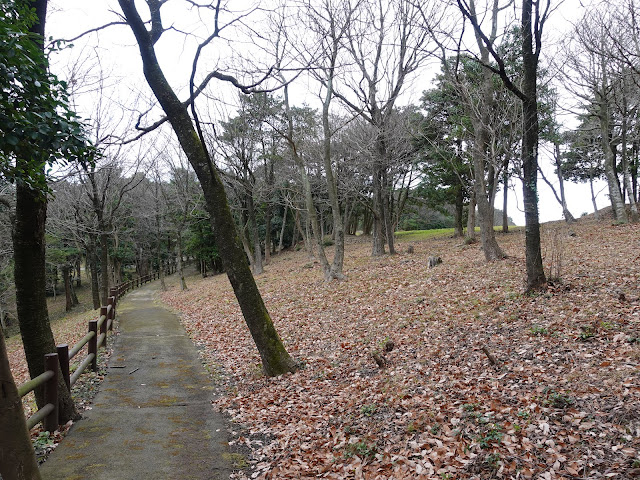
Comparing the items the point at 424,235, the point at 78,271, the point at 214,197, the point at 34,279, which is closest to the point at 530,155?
the point at 214,197

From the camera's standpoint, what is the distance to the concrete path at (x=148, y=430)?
14.7 feet

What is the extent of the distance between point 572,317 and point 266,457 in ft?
16.9

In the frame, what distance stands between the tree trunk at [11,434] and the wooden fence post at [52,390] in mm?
2673

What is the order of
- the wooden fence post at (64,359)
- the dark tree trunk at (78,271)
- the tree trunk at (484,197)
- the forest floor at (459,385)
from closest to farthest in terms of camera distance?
1. the forest floor at (459,385)
2. the wooden fence post at (64,359)
3. the tree trunk at (484,197)
4. the dark tree trunk at (78,271)

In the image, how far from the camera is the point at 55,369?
539 cm

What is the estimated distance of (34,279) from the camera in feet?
17.6

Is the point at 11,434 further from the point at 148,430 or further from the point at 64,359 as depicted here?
the point at 64,359

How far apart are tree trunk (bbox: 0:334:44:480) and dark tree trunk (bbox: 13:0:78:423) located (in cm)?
265

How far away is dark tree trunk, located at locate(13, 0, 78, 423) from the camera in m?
5.14

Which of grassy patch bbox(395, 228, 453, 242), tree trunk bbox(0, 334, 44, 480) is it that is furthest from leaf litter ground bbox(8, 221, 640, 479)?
grassy patch bbox(395, 228, 453, 242)

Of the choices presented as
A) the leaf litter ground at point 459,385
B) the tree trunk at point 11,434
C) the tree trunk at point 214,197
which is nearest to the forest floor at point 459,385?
the leaf litter ground at point 459,385

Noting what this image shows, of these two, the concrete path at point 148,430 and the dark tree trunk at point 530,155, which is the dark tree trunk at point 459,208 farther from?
the concrete path at point 148,430

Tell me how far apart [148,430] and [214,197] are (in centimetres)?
366

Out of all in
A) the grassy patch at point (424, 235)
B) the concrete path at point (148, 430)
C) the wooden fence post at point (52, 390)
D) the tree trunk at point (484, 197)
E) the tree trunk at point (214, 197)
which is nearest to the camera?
the concrete path at point (148, 430)
